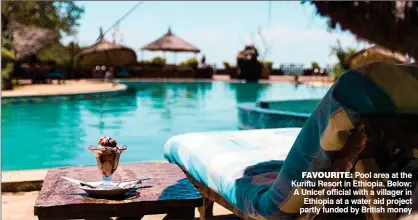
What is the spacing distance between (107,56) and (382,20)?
2842 cm

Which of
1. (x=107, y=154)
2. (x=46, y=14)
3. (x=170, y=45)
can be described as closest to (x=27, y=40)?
(x=46, y=14)

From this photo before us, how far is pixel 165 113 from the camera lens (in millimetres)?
12562

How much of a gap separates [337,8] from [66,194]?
152 cm

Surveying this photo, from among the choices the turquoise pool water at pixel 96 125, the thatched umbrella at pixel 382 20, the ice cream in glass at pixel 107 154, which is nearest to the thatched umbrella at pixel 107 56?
the turquoise pool water at pixel 96 125

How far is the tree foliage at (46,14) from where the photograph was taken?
25.8m

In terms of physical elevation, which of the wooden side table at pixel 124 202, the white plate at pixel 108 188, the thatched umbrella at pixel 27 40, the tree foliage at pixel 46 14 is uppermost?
the tree foliage at pixel 46 14

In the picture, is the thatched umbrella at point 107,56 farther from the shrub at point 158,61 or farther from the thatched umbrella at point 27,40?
the thatched umbrella at point 27,40

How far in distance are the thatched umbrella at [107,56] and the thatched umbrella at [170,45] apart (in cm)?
104

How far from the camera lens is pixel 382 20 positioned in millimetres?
2529

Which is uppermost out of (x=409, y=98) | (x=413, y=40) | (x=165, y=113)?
(x=413, y=40)

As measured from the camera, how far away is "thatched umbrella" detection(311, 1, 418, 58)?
2.50 metres

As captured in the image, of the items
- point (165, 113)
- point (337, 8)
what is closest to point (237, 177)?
point (337, 8)

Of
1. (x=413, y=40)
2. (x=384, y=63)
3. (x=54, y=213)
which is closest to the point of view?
(x=384, y=63)

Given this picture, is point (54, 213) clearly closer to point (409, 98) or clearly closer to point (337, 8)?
point (409, 98)
